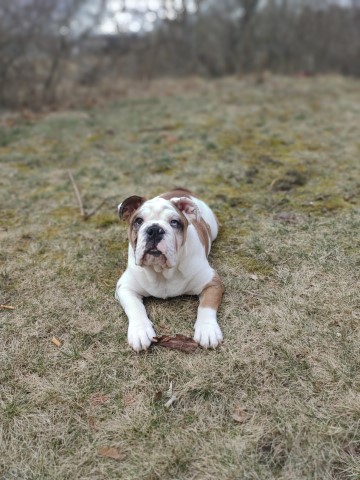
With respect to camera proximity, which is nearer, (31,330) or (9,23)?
(31,330)

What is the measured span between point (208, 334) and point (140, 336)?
50 centimetres

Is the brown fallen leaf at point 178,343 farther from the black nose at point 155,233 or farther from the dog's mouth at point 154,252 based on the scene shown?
the black nose at point 155,233

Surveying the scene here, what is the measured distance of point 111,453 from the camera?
2502 mm

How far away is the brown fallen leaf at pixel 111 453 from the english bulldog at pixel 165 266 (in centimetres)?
77

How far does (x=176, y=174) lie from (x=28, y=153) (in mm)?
2901

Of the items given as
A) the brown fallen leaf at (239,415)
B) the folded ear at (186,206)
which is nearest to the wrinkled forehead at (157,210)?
the folded ear at (186,206)

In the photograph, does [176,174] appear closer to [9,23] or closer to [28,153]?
[28,153]

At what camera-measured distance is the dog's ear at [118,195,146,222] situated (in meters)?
Result: 3.53

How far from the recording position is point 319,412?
2.63m

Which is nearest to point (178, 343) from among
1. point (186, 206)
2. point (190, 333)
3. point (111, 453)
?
point (190, 333)

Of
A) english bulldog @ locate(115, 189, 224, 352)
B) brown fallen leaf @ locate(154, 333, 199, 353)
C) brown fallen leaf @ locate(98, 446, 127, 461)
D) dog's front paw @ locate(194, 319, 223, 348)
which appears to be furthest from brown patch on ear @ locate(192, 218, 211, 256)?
brown fallen leaf @ locate(98, 446, 127, 461)

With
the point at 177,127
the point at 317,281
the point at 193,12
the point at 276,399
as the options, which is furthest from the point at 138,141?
the point at 193,12

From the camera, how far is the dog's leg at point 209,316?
317 cm

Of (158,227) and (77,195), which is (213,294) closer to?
(158,227)
